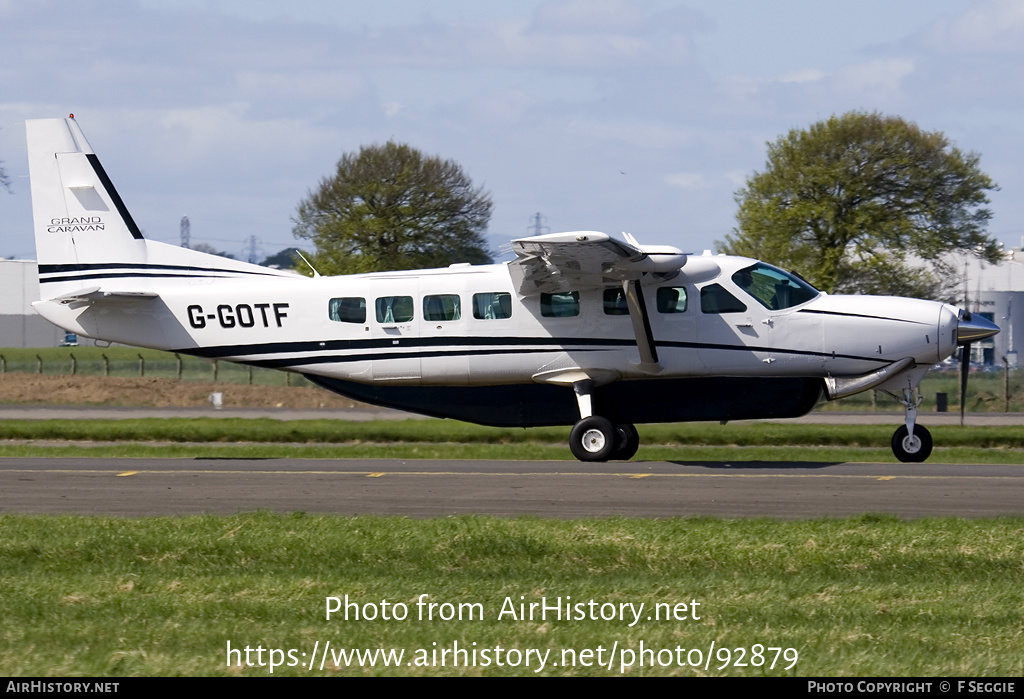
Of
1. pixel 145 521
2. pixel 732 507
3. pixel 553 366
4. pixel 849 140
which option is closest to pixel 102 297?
pixel 553 366

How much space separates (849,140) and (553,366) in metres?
21.9

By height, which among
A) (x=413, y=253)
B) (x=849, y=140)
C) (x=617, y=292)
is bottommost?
(x=617, y=292)

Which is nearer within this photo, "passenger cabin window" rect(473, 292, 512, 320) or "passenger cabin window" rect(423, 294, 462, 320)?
"passenger cabin window" rect(473, 292, 512, 320)

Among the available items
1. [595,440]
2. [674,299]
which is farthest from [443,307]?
[674,299]

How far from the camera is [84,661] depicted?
6.30m

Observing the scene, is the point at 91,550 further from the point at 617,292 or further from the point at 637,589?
the point at 617,292

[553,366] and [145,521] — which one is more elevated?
[553,366]

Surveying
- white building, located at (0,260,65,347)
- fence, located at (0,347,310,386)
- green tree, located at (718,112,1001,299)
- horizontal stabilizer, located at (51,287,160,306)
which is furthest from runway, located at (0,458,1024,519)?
white building, located at (0,260,65,347)

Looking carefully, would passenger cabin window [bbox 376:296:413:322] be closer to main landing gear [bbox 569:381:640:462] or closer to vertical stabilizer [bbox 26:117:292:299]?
main landing gear [bbox 569:381:640:462]

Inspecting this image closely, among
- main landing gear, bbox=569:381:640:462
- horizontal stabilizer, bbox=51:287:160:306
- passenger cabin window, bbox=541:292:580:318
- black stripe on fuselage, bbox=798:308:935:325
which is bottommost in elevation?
main landing gear, bbox=569:381:640:462

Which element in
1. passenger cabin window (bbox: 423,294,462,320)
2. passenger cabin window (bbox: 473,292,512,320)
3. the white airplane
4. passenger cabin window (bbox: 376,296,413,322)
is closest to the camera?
the white airplane

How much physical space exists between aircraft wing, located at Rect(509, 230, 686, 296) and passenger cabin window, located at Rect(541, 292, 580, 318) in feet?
0.33

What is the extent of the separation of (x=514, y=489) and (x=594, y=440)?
4415 mm

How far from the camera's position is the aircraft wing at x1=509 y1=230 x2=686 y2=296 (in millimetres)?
16609
